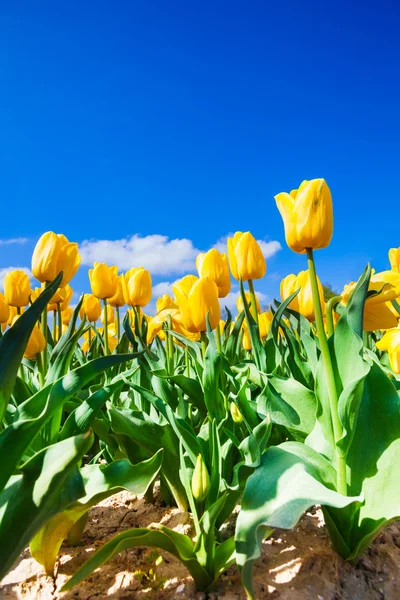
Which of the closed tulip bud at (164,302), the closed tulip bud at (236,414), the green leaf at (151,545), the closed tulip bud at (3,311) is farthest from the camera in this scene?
the closed tulip bud at (164,302)

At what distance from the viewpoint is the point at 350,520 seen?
156 cm

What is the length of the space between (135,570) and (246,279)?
1678 mm

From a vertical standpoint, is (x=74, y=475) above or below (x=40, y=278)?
below

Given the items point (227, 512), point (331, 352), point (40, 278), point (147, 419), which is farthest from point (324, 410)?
point (40, 278)

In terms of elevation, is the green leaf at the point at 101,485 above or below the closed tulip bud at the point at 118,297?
below

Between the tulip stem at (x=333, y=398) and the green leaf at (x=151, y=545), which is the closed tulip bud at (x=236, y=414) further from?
the green leaf at (x=151, y=545)

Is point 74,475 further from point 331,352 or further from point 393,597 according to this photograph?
point 393,597

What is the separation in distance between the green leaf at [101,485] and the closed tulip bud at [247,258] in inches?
58.7

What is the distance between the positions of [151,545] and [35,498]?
45 cm

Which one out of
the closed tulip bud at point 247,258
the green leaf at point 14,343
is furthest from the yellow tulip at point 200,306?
the green leaf at point 14,343

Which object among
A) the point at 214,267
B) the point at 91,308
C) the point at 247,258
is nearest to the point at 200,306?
the point at 247,258

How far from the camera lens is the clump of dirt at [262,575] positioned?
1490 millimetres

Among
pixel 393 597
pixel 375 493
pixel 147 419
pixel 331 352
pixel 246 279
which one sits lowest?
pixel 393 597

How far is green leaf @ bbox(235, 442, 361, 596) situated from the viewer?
1.14 meters
